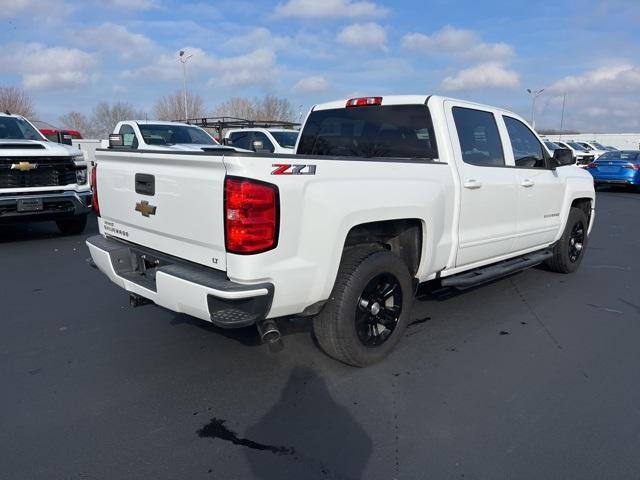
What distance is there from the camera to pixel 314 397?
3133 millimetres

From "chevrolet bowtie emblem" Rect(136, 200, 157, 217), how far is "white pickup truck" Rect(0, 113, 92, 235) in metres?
4.83

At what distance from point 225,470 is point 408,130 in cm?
297

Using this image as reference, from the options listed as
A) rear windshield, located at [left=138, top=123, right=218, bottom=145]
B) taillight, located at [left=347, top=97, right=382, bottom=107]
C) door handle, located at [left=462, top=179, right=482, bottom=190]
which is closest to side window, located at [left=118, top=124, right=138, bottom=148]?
rear windshield, located at [left=138, top=123, right=218, bottom=145]

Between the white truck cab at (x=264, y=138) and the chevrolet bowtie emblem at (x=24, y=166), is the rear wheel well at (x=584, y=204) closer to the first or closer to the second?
the chevrolet bowtie emblem at (x=24, y=166)

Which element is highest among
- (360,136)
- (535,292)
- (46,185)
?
(360,136)

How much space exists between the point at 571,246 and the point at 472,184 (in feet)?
9.64

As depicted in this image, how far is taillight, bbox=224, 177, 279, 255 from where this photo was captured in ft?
8.79

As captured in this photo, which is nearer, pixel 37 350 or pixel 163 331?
pixel 37 350

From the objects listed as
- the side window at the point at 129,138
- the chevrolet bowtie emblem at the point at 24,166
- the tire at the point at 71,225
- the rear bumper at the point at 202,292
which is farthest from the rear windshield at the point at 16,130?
the rear bumper at the point at 202,292

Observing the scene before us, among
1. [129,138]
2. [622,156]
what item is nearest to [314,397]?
[129,138]

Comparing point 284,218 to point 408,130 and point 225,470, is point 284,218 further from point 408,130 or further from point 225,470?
point 408,130

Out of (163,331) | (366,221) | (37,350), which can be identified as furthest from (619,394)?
(37,350)

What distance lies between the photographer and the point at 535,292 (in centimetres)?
538

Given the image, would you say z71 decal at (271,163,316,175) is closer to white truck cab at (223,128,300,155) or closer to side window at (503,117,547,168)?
side window at (503,117,547,168)
